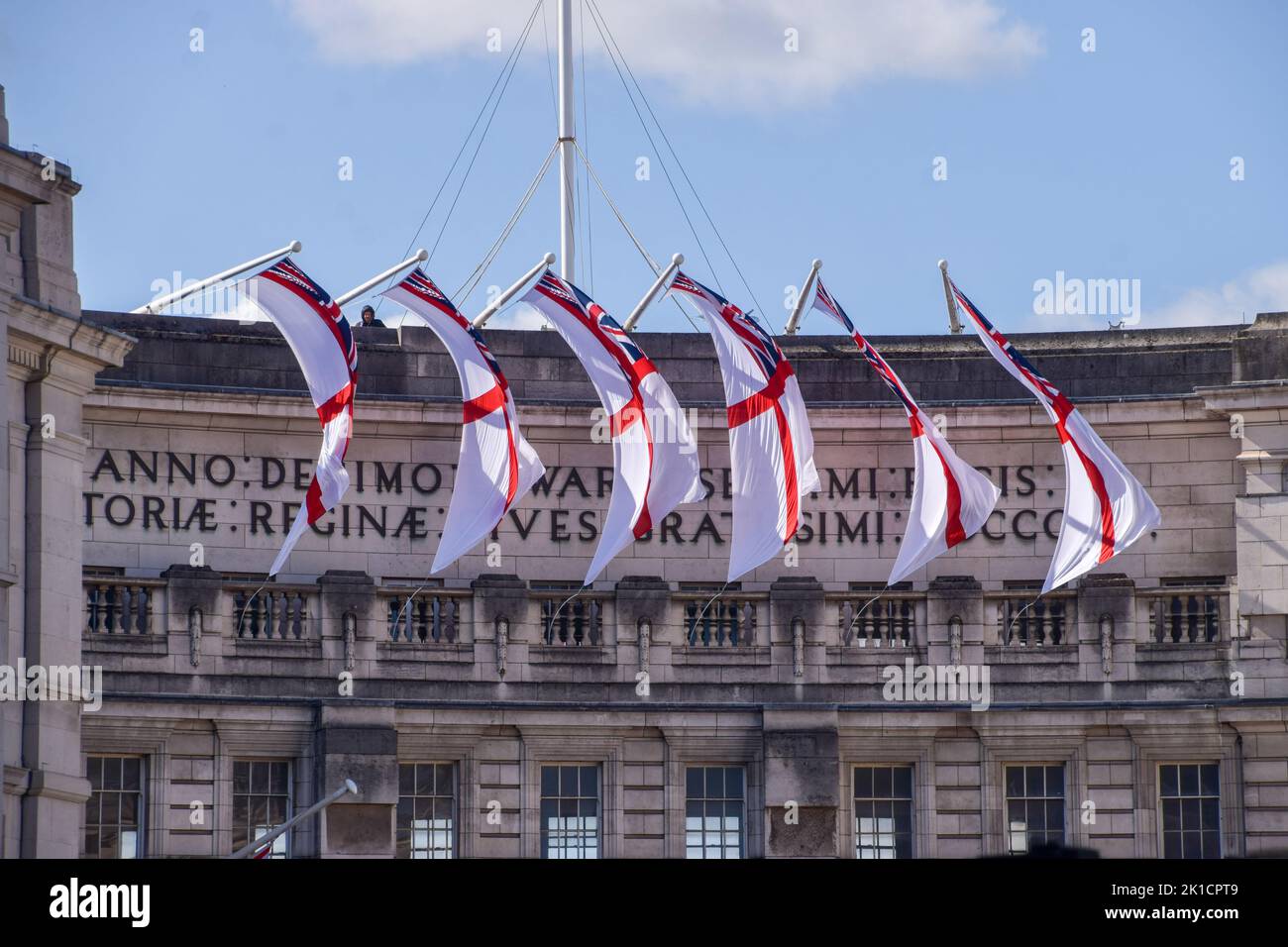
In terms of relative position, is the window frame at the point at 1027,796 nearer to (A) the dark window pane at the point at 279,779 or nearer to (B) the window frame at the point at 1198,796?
(B) the window frame at the point at 1198,796

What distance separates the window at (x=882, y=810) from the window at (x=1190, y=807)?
13.5ft

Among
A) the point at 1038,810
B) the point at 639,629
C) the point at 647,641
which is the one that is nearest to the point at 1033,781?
the point at 1038,810

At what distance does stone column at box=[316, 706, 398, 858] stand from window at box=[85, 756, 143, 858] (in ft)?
9.20

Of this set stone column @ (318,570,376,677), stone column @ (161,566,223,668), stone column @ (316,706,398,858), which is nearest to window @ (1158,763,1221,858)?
stone column @ (316,706,398,858)

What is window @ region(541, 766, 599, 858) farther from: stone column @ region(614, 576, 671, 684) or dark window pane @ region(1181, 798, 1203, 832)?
dark window pane @ region(1181, 798, 1203, 832)

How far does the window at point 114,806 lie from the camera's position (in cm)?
4141

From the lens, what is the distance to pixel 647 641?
44250mm

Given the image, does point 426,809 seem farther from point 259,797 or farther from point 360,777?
point 259,797

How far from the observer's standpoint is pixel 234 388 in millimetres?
44844

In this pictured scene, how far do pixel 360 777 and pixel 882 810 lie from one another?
338 inches

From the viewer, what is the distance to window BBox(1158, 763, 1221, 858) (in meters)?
43.9

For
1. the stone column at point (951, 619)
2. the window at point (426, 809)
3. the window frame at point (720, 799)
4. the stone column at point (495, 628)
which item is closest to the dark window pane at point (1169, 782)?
the stone column at point (951, 619)

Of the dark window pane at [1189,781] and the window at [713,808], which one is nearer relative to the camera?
the window at [713,808]
